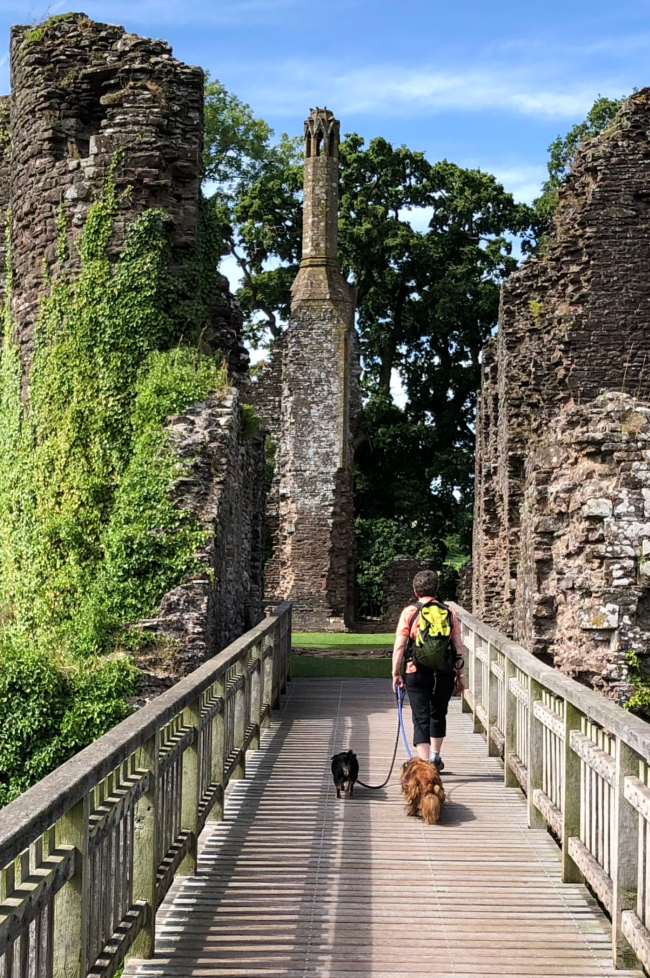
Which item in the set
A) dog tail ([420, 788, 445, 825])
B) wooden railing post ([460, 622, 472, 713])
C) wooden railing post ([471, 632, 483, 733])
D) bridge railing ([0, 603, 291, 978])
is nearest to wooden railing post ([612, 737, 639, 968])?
bridge railing ([0, 603, 291, 978])

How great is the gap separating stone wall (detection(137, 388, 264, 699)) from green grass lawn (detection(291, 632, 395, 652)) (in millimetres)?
9177

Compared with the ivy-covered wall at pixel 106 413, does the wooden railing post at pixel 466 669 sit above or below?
below

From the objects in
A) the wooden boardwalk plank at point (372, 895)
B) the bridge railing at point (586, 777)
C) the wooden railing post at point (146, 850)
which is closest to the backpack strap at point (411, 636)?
the bridge railing at point (586, 777)

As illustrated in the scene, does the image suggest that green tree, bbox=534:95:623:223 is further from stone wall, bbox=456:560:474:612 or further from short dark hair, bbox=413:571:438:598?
short dark hair, bbox=413:571:438:598

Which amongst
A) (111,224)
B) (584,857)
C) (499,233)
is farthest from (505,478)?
(499,233)

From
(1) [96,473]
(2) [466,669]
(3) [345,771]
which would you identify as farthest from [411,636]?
(1) [96,473]

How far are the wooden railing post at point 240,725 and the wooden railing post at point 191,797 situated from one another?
2.15 m

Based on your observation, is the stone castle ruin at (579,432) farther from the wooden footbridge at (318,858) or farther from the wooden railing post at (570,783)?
the wooden railing post at (570,783)

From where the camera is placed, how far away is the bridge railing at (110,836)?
3381 millimetres

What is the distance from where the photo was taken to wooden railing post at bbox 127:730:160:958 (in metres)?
5.06

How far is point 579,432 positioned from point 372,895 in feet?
18.7

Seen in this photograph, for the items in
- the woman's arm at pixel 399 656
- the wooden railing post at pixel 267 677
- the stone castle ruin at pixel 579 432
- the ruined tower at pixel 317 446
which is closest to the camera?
the woman's arm at pixel 399 656

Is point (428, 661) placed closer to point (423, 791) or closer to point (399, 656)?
point (399, 656)

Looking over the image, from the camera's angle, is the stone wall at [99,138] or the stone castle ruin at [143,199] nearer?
the stone castle ruin at [143,199]
